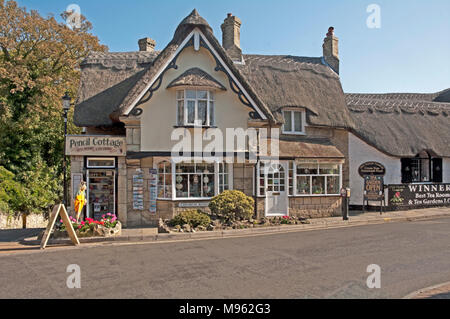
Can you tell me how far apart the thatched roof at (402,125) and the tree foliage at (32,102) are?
18839 millimetres

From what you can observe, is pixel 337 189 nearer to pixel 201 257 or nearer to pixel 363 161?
pixel 363 161

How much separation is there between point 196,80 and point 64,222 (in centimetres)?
727

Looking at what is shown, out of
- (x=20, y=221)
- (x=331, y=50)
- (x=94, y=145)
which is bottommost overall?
(x=20, y=221)

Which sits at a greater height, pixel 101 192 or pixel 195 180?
pixel 195 180

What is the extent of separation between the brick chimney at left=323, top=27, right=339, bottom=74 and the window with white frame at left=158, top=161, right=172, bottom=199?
13228 millimetres

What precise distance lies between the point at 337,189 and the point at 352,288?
11.8 metres

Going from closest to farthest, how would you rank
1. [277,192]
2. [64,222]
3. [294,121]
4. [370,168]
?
1. [64,222]
2. [277,192]
3. [294,121]
4. [370,168]

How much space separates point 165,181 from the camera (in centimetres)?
1496

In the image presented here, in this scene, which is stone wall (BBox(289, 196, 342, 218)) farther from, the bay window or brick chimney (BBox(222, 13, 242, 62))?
brick chimney (BBox(222, 13, 242, 62))

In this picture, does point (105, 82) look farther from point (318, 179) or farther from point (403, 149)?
point (403, 149)

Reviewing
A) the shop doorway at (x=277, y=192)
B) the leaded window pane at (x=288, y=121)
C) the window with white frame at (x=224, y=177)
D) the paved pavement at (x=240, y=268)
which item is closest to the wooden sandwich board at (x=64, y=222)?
the paved pavement at (x=240, y=268)

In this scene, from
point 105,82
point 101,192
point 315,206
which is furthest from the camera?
point 105,82

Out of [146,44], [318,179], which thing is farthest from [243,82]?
[146,44]
